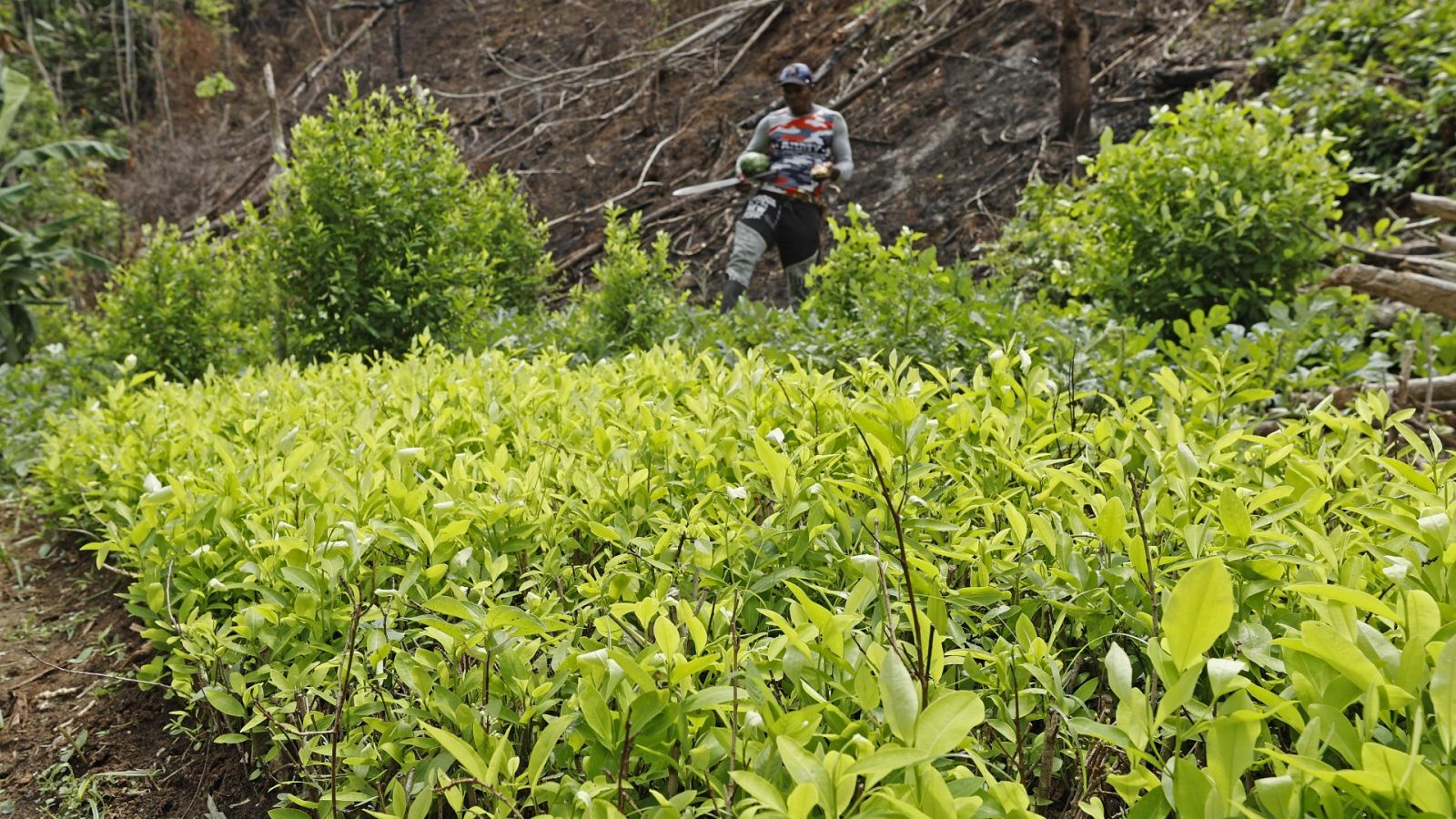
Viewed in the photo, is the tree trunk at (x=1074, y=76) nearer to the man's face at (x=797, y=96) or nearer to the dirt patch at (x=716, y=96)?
the dirt patch at (x=716, y=96)

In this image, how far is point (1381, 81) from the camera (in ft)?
21.1

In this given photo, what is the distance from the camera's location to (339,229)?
547 centimetres

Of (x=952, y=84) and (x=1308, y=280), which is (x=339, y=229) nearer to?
(x=1308, y=280)

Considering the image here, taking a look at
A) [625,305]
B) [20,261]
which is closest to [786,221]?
[625,305]

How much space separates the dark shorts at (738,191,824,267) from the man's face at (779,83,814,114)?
64 cm

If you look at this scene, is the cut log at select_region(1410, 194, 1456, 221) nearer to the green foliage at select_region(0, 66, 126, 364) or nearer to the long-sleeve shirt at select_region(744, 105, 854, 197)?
the long-sleeve shirt at select_region(744, 105, 854, 197)

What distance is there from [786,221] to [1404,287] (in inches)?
155

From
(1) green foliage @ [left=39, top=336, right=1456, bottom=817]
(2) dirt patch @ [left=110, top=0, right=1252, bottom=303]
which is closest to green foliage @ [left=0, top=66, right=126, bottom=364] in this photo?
(2) dirt patch @ [left=110, top=0, right=1252, bottom=303]

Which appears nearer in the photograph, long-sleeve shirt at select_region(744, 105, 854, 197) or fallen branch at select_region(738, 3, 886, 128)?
long-sleeve shirt at select_region(744, 105, 854, 197)

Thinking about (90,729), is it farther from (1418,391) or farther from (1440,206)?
(1440,206)

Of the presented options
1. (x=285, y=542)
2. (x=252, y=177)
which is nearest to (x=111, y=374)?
(x=285, y=542)

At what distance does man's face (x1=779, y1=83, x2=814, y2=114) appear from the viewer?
6.48 meters

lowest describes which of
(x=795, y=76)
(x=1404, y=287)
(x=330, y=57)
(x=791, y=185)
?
(x=330, y=57)

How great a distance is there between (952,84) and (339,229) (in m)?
6.66
